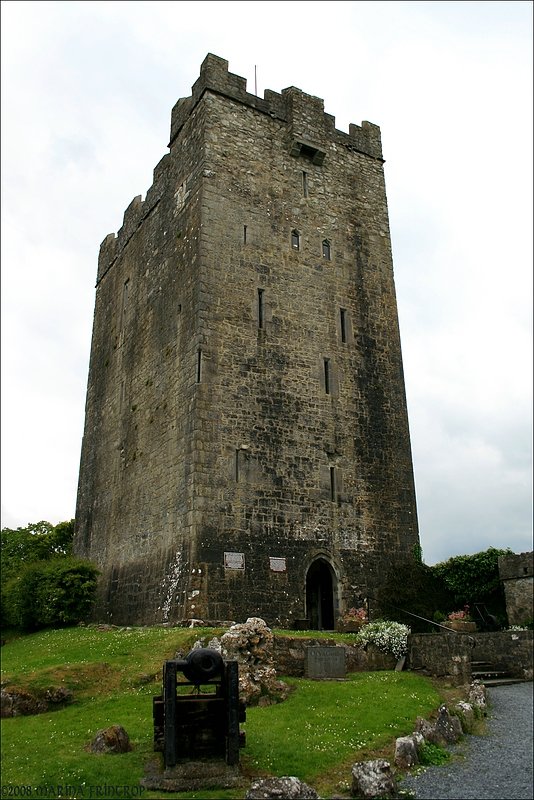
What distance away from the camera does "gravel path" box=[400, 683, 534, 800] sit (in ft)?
25.6

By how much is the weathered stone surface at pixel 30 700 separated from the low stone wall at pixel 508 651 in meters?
8.86

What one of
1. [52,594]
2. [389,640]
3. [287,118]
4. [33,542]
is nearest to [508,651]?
[389,640]

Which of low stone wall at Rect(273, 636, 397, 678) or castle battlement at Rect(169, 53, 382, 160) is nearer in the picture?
low stone wall at Rect(273, 636, 397, 678)

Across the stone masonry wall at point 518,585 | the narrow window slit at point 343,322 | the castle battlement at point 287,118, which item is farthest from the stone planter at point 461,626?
the castle battlement at point 287,118

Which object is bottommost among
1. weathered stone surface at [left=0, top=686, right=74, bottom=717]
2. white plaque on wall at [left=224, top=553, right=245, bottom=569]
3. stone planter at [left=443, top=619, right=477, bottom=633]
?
weathered stone surface at [left=0, top=686, right=74, bottom=717]

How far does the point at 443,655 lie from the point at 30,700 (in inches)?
320

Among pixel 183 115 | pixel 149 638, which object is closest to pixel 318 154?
pixel 183 115

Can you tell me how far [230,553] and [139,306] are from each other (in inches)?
437

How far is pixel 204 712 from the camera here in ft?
28.9

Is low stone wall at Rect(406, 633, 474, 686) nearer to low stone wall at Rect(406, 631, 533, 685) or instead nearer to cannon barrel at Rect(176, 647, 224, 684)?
low stone wall at Rect(406, 631, 533, 685)

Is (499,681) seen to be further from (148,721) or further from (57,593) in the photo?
(57,593)

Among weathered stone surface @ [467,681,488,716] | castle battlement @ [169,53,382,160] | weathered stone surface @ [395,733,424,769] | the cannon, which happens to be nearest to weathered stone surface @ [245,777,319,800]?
the cannon

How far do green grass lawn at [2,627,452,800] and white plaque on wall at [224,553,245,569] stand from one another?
2.64 meters

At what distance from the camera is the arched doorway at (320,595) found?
65.7 feet
